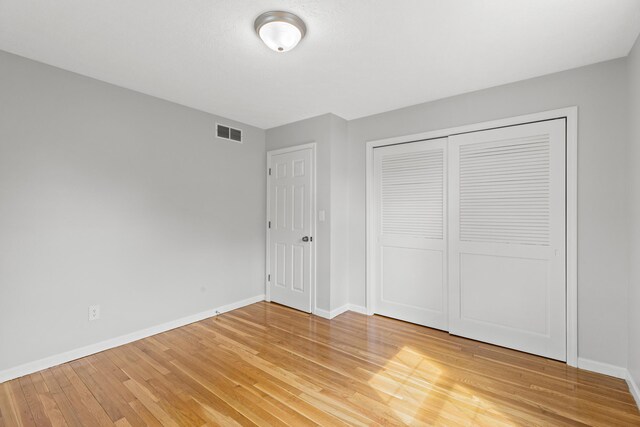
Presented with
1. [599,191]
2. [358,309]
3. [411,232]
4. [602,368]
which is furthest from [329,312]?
[599,191]

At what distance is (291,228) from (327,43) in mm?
2385

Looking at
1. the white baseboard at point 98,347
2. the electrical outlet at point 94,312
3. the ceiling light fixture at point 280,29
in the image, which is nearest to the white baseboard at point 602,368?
the ceiling light fixture at point 280,29

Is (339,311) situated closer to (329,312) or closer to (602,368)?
(329,312)

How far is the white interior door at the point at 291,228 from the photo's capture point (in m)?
3.87

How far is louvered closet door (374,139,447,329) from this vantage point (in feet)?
10.7

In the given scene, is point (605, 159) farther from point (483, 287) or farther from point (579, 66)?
point (483, 287)

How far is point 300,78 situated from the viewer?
108 inches

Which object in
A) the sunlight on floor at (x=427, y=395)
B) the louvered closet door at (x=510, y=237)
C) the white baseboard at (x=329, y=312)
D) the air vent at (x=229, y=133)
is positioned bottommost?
the sunlight on floor at (x=427, y=395)

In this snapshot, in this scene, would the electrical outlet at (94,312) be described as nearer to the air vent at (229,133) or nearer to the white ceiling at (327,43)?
the white ceiling at (327,43)

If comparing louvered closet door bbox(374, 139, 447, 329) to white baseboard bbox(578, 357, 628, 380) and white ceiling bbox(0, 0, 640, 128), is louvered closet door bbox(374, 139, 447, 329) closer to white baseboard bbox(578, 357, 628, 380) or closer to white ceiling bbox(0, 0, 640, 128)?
white ceiling bbox(0, 0, 640, 128)

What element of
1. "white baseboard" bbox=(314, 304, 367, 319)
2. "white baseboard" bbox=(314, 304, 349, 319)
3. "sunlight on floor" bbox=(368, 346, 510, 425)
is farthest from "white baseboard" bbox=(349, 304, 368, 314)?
"sunlight on floor" bbox=(368, 346, 510, 425)

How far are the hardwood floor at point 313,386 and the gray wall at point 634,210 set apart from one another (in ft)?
1.06

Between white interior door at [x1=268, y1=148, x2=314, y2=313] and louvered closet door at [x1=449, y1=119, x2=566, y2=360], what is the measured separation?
1665 mm

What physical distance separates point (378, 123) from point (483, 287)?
83.2 inches
